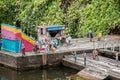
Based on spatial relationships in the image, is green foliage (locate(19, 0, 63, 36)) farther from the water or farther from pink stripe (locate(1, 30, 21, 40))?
the water

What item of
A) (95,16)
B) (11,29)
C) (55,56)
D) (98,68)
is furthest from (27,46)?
(95,16)

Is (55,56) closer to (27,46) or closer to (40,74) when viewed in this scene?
(40,74)

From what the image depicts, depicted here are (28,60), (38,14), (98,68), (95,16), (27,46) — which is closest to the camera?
(98,68)

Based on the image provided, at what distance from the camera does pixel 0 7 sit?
220 feet

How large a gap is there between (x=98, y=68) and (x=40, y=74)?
20.9 feet

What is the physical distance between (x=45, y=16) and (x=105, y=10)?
1199 cm

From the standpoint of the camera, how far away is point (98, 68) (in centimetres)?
3950

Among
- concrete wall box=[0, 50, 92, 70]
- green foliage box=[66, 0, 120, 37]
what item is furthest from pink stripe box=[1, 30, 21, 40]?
green foliage box=[66, 0, 120, 37]

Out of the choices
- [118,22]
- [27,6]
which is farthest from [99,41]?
[27,6]

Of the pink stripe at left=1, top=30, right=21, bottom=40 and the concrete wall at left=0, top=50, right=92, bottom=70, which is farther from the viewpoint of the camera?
the pink stripe at left=1, top=30, right=21, bottom=40

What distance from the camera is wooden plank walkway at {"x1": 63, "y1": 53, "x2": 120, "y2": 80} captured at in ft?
123

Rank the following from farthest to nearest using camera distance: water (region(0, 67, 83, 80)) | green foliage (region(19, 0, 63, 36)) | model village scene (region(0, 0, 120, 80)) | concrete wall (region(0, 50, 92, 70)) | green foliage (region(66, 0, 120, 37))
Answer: green foliage (region(19, 0, 63, 36))
green foliage (region(66, 0, 120, 37))
concrete wall (region(0, 50, 92, 70))
water (region(0, 67, 83, 80))
model village scene (region(0, 0, 120, 80))

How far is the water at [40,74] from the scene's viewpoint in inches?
1605

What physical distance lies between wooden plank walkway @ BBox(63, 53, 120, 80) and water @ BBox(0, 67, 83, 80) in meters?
1.23
